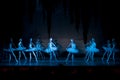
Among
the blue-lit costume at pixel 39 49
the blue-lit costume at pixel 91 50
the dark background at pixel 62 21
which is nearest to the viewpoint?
the blue-lit costume at pixel 91 50

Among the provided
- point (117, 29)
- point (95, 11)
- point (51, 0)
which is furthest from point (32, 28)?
point (117, 29)

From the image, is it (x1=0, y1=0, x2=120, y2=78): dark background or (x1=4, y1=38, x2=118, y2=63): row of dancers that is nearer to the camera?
(x1=4, y1=38, x2=118, y2=63): row of dancers

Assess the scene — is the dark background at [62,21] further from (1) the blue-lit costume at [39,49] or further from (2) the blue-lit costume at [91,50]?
(2) the blue-lit costume at [91,50]

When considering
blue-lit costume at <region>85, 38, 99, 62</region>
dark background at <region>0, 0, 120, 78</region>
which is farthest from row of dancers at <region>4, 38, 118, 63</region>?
dark background at <region>0, 0, 120, 78</region>

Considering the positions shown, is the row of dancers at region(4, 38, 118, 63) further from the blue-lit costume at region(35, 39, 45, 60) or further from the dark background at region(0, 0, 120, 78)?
the dark background at region(0, 0, 120, 78)

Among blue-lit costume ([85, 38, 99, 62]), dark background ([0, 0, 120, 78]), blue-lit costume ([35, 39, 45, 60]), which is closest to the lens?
blue-lit costume ([85, 38, 99, 62])

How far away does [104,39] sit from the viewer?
13.8 meters

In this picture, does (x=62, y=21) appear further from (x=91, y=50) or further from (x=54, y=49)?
(x=91, y=50)

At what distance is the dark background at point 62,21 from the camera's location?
1341cm

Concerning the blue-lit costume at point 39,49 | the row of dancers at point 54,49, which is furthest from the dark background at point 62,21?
the blue-lit costume at point 39,49

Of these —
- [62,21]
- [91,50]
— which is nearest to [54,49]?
[91,50]

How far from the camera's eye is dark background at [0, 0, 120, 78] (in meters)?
13.4

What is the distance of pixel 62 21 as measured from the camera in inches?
547
